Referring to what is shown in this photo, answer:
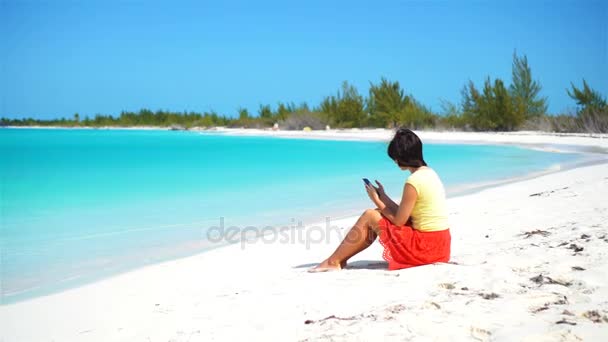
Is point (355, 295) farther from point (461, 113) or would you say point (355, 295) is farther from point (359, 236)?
point (461, 113)

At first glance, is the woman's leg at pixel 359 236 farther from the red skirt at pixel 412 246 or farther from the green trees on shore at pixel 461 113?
the green trees on shore at pixel 461 113

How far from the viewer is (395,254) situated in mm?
3143

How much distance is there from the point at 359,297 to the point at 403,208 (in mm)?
664

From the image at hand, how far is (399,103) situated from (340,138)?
583 centimetres

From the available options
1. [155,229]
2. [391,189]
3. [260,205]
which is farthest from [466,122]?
[155,229]

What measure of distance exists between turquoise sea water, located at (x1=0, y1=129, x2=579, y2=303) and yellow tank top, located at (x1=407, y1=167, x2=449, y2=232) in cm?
216

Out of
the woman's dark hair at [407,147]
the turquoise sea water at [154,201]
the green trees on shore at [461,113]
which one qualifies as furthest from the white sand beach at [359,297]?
the green trees on shore at [461,113]

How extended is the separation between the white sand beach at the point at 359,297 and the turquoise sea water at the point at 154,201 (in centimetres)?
72

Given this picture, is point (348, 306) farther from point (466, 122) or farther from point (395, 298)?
point (466, 122)

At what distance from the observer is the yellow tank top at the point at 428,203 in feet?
9.99

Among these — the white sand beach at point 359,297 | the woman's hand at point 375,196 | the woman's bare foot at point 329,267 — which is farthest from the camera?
the woman's bare foot at point 329,267

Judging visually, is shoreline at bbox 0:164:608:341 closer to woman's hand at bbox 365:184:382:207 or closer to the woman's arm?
the woman's arm

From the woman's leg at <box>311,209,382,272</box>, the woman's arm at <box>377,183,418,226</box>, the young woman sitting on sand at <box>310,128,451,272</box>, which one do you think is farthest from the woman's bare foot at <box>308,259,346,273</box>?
the woman's arm at <box>377,183,418,226</box>

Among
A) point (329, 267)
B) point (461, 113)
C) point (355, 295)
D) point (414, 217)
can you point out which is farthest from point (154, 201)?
point (461, 113)
